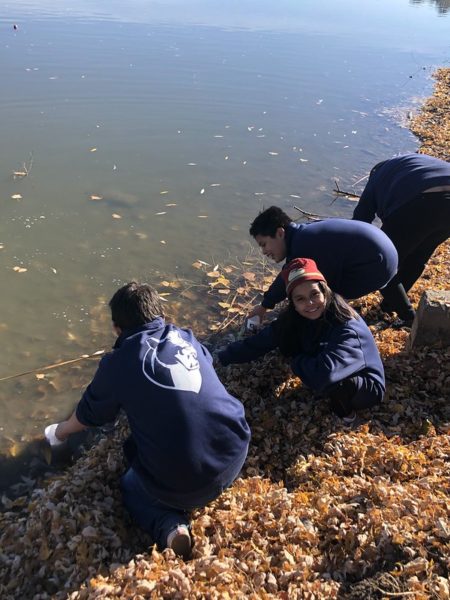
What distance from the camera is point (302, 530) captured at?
3.20 m

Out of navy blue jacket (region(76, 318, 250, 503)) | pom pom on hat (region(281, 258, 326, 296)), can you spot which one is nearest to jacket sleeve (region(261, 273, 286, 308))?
pom pom on hat (region(281, 258, 326, 296))

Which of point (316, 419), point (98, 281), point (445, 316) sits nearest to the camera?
point (316, 419)

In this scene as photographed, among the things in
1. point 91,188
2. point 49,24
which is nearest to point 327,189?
point 91,188

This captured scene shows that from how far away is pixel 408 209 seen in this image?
16.7 ft

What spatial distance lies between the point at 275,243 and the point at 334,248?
0.53 metres

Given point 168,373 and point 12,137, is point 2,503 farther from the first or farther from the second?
point 12,137

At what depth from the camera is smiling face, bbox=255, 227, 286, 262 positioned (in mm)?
4574

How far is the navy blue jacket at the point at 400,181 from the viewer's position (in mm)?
5031

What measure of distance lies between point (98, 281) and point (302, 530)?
4.66m

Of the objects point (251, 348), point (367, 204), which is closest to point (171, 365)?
point (251, 348)

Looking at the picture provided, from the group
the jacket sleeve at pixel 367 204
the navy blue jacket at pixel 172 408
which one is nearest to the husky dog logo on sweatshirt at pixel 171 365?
the navy blue jacket at pixel 172 408

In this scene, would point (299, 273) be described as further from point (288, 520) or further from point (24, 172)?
point (24, 172)

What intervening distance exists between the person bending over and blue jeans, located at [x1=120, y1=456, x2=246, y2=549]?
1.05 metres

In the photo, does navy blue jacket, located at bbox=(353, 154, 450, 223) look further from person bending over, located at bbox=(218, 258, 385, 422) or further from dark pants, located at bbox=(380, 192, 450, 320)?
person bending over, located at bbox=(218, 258, 385, 422)
